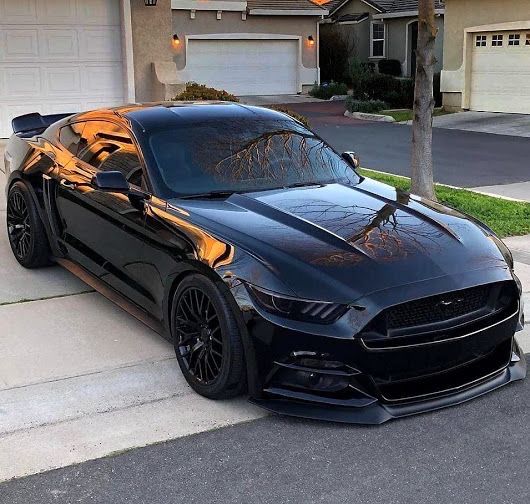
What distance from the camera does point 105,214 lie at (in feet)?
17.6

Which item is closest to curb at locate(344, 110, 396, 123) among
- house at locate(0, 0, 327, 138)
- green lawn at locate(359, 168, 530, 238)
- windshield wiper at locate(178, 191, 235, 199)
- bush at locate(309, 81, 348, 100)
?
bush at locate(309, 81, 348, 100)

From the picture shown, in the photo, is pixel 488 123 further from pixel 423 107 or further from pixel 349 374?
pixel 349 374

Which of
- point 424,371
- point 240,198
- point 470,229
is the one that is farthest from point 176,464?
point 470,229

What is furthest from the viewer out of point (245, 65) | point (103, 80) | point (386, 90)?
point (245, 65)

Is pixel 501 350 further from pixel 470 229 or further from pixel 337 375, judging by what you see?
pixel 337 375

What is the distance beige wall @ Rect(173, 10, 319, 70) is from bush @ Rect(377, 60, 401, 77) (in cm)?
331

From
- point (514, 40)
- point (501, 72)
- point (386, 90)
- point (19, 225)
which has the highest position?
point (514, 40)

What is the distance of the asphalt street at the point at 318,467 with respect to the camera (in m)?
3.39

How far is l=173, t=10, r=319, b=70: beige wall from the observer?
2892cm

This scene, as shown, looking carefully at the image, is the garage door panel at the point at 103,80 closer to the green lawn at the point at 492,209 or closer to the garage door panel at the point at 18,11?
the garage door panel at the point at 18,11

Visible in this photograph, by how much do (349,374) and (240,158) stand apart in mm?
2056

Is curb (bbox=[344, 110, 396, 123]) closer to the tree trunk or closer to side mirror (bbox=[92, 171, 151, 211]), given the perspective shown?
the tree trunk

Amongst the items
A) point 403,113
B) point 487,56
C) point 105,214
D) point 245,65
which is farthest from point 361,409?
point 245,65

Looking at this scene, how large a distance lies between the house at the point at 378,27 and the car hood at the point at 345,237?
27.6m
